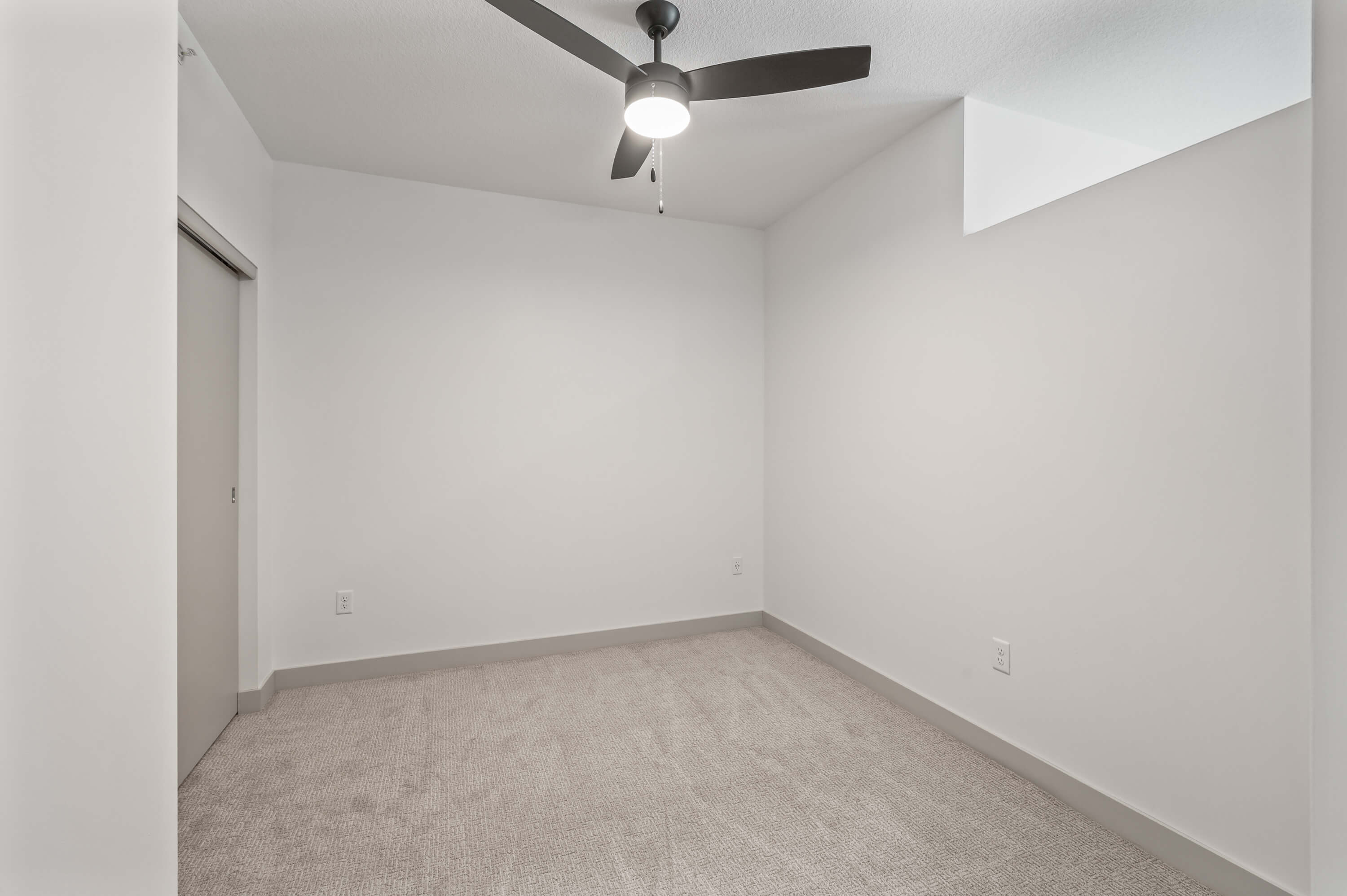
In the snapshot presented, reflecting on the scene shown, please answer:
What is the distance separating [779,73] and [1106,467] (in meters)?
1.54

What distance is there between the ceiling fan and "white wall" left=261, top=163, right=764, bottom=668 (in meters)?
1.67

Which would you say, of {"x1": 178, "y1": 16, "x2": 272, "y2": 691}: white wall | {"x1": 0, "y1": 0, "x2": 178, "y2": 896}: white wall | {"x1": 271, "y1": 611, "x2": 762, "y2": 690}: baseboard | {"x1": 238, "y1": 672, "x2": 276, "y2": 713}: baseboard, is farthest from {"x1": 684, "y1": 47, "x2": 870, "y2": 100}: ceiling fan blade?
{"x1": 238, "y1": 672, "x2": 276, "y2": 713}: baseboard

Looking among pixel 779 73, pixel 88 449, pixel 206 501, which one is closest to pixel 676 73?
pixel 779 73

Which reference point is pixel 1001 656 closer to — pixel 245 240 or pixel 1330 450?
pixel 1330 450

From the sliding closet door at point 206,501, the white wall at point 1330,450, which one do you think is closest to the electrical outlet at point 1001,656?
the white wall at point 1330,450

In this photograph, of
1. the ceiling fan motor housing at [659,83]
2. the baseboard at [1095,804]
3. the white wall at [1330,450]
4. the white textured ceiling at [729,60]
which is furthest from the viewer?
the white textured ceiling at [729,60]

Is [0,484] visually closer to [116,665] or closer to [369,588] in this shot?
[116,665]

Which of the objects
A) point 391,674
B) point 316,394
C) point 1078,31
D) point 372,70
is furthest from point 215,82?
point 1078,31

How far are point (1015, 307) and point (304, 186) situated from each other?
126 inches

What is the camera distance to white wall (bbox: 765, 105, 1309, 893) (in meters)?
1.55

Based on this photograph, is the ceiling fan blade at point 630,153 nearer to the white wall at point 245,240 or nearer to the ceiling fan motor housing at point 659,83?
the ceiling fan motor housing at point 659,83

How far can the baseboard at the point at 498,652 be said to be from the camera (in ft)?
10.00

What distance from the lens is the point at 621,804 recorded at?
2.04 metres

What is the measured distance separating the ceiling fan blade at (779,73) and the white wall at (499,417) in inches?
70.6
